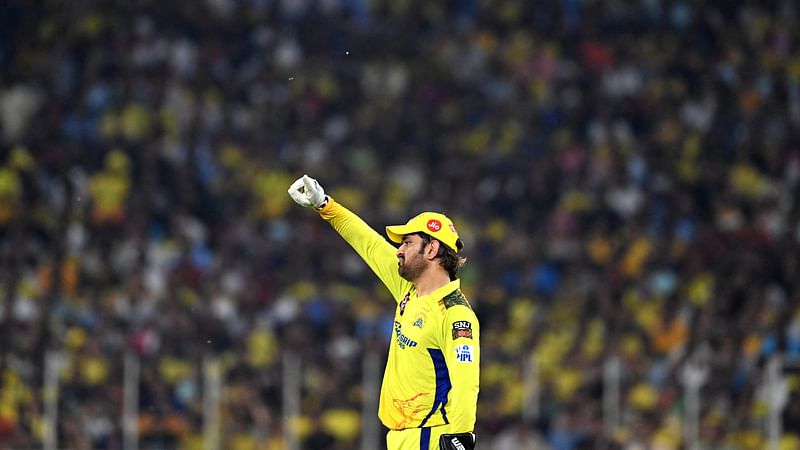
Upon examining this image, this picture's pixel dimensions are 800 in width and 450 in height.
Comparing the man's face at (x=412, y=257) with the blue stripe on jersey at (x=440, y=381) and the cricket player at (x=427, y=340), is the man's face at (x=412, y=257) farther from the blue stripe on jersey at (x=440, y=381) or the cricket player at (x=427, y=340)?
the blue stripe on jersey at (x=440, y=381)

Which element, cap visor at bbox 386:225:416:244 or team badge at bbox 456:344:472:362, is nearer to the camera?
team badge at bbox 456:344:472:362

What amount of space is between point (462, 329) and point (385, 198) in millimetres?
12243

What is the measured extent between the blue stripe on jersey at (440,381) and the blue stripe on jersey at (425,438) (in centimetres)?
4

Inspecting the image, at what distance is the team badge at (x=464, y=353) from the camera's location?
26.1 feet

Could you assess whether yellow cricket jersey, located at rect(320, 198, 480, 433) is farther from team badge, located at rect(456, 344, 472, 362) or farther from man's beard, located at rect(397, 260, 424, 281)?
man's beard, located at rect(397, 260, 424, 281)

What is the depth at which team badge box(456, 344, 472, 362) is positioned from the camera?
7965 mm

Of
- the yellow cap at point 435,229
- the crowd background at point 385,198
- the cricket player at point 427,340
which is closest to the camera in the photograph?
the cricket player at point 427,340

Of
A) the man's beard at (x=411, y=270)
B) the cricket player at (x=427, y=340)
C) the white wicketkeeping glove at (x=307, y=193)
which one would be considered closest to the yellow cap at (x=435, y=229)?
the cricket player at (x=427, y=340)

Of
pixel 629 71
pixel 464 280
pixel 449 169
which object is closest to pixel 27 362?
pixel 464 280

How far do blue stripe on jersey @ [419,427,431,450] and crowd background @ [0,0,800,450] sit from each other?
727 centimetres

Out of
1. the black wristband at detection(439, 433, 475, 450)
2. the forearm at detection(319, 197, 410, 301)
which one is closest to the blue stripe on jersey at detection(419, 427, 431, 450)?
the black wristband at detection(439, 433, 475, 450)

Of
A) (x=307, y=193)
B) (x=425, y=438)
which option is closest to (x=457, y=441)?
(x=425, y=438)

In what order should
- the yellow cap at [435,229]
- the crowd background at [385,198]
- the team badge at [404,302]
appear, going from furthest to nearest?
the crowd background at [385,198] < the team badge at [404,302] < the yellow cap at [435,229]

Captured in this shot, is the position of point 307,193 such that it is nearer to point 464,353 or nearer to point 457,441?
point 464,353
